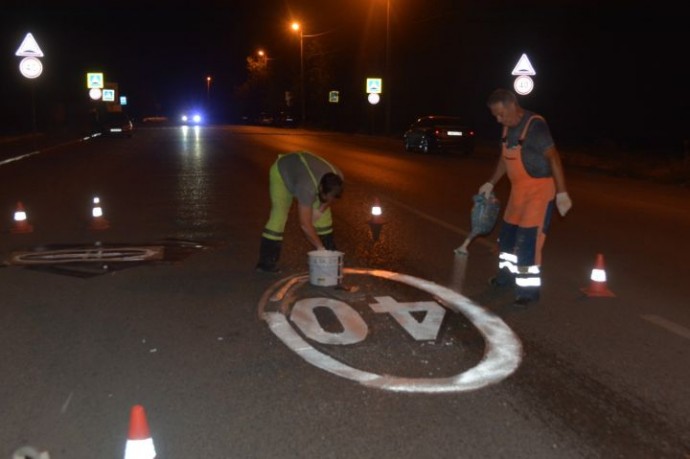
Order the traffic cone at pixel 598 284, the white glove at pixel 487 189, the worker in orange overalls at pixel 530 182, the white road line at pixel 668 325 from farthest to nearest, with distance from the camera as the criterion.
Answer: the white glove at pixel 487 189 < the traffic cone at pixel 598 284 < the worker in orange overalls at pixel 530 182 < the white road line at pixel 668 325

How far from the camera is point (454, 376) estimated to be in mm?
5000

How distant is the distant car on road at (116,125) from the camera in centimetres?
4191

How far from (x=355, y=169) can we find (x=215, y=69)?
116542mm

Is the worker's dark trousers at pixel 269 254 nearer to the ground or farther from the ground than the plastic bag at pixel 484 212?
nearer to the ground

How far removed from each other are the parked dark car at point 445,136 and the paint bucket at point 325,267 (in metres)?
20.9

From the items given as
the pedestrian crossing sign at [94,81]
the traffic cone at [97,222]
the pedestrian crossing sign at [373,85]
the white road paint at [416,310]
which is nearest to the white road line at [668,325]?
the white road paint at [416,310]

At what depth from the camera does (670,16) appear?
31.2 meters

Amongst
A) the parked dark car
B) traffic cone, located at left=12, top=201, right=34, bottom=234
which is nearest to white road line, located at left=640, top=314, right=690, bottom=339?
traffic cone, located at left=12, top=201, right=34, bottom=234

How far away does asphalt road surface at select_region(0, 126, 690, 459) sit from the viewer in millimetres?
4160

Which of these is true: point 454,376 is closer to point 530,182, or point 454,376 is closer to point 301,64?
point 530,182

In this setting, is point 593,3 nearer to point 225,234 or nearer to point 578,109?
point 578,109

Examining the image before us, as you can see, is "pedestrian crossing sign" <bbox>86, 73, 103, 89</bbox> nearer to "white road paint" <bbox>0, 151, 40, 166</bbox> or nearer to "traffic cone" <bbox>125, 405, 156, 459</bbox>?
"white road paint" <bbox>0, 151, 40, 166</bbox>

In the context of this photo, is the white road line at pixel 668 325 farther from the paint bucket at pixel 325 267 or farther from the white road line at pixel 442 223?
the white road line at pixel 442 223

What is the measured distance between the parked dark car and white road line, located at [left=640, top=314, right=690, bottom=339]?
21399mm
